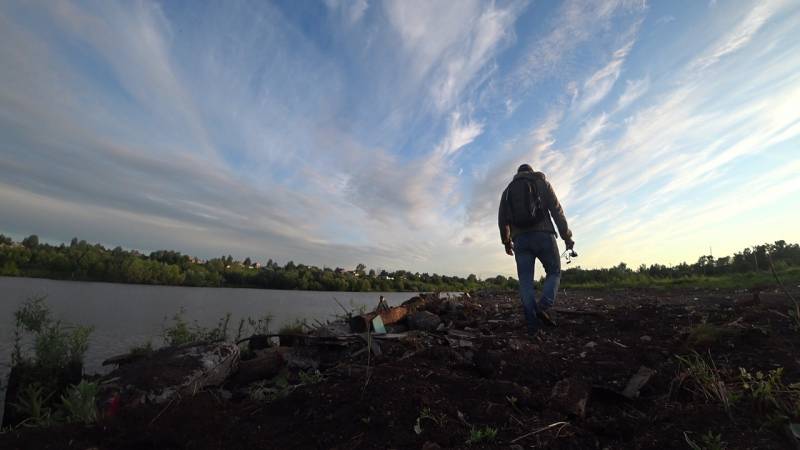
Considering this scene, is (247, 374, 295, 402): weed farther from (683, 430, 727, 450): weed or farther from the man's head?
the man's head

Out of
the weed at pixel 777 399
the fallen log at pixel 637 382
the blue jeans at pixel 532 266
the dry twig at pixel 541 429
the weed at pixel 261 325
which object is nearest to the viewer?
the weed at pixel 777 399

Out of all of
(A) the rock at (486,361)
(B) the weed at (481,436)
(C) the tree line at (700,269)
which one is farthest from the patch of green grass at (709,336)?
(C) the tree line at (700,269)

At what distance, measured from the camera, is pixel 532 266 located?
5547 millimetres

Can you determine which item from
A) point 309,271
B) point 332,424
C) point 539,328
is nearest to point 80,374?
point 332,424

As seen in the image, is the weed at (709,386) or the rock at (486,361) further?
the rock at (486,361)

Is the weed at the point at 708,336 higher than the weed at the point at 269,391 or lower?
higher

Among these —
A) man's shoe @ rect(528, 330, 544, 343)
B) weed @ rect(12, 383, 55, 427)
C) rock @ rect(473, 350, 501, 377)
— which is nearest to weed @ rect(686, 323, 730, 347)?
man's shoe @ rect(528, 330, 544, 343)

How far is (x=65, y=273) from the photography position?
133 feet

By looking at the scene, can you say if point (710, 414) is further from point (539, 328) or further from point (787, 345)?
point (539, 328)

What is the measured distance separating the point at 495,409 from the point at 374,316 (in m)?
3.45

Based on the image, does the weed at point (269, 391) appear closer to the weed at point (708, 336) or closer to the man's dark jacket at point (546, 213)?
the weed at point (708, 336)

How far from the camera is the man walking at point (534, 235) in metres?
5.25

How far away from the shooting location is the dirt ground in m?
1.86

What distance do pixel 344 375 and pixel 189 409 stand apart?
3.69 feet
